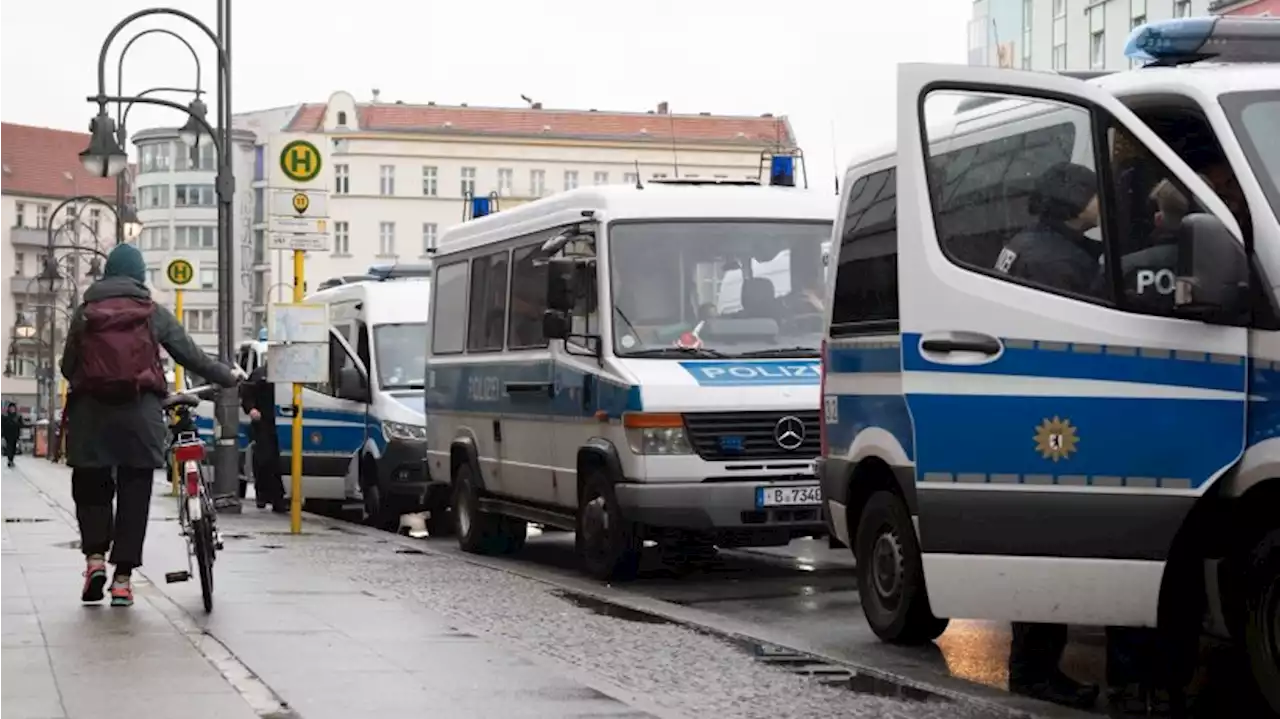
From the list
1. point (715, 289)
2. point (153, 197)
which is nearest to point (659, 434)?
point (715, 289)

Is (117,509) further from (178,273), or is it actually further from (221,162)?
(178,273)

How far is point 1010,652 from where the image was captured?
10.0 metres

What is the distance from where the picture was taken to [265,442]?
24.6 metres

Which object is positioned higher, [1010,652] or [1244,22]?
[1244,22]

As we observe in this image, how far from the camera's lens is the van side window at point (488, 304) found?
54.0 feet

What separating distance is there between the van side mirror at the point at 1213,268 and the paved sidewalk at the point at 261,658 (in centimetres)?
246

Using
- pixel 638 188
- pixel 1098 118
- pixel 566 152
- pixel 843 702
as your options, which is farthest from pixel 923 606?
pixel 566 152

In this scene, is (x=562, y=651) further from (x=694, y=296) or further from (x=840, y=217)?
(x=694, y=296)

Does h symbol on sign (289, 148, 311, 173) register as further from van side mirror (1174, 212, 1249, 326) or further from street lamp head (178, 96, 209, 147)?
van side mirror (1174, 212, 1249, 326)

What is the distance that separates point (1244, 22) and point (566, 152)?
11472 cm

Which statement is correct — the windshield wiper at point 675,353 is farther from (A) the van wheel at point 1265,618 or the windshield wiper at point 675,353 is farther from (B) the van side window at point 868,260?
(A) the van wheel at point 1265,618

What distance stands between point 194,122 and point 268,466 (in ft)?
26.5

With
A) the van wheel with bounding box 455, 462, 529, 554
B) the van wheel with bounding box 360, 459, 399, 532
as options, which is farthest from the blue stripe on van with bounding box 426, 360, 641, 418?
the van wheel with bounding box 360, 459, 399, 532

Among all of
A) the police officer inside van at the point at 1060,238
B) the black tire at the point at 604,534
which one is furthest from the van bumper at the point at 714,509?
the police officer inside van at the point at 1060,238
